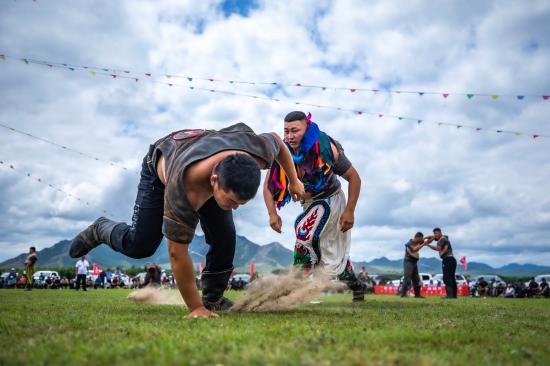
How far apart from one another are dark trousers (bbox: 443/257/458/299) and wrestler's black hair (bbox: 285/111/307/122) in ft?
37.1

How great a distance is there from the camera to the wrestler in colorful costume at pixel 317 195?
686 cm

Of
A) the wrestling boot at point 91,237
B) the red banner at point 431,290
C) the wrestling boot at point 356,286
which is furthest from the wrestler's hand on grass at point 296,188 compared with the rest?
the red banner at point 431,290

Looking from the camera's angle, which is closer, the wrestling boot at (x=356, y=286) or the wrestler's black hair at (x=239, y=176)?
the wrestler's black hair at (x=239, y=176)

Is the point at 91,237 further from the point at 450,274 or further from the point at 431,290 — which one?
the point at 431,290

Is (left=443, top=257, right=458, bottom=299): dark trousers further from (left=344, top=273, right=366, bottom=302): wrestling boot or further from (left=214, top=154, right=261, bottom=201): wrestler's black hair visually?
(left=214, top=154, right=261, bottom=201): wrestler's black hair

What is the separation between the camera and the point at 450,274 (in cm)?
1641

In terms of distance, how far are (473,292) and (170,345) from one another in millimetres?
31132

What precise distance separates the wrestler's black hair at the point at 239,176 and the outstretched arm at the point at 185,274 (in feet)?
2.70

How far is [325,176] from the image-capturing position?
7.12 m

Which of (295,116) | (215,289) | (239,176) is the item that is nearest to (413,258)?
(295,116)

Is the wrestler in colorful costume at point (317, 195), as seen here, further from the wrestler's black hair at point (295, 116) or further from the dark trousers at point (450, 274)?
the dark trousers at point (450, 274)

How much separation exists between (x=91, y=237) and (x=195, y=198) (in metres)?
2.55

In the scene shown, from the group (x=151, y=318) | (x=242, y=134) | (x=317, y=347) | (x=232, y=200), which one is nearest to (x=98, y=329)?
(x=151, y=318)

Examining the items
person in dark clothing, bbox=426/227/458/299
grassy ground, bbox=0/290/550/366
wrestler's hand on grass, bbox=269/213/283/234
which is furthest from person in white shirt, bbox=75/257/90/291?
grassy ground, bbox=0/290/550/366
